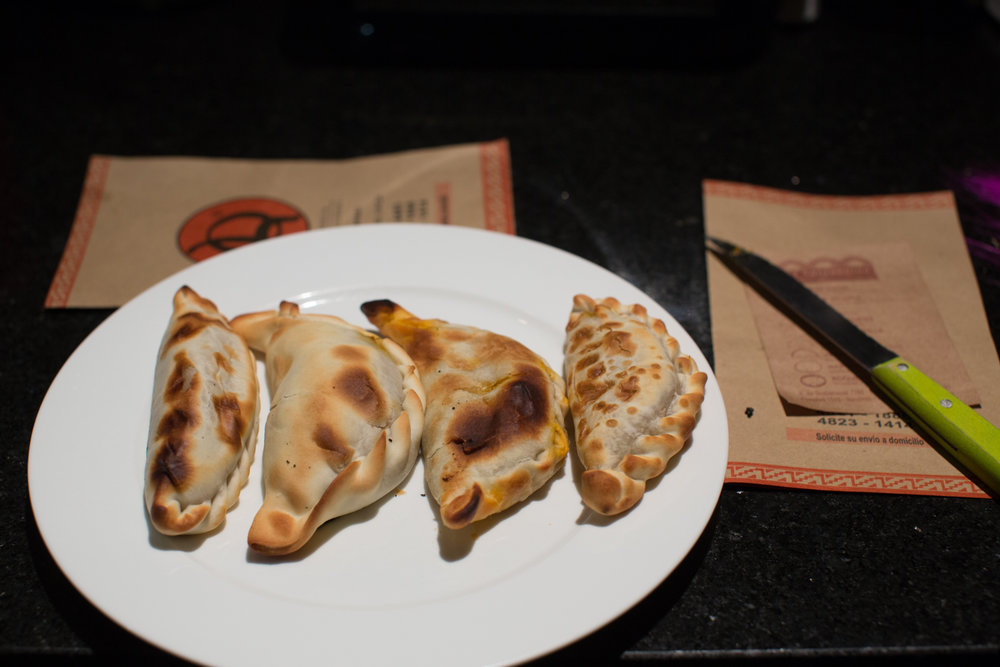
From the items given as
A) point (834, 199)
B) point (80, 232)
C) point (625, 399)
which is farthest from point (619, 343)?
point (80, 232)

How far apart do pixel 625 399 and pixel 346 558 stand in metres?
0.38

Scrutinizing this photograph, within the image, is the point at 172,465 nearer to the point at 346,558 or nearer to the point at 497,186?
the point at 346,558

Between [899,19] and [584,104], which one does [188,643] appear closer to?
[584,104]

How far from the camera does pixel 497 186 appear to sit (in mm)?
1556

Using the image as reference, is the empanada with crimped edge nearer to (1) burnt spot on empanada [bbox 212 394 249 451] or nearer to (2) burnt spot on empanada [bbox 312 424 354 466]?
(2) burnt spot on empanada [bbox 312 424 354 466]

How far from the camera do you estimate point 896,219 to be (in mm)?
1463

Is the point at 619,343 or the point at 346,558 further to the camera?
the point at 619,343

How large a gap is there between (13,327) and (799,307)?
1.32 meters

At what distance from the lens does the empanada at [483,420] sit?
86 cm

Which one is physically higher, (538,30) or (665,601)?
(538,30)

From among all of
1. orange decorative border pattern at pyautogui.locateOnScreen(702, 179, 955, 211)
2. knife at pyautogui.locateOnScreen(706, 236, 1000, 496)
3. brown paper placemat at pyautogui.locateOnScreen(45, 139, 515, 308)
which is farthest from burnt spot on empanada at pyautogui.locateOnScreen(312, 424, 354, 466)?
orange decorative border pattern at pyautogui.locateOnScreen(702, 179, 955, 211)

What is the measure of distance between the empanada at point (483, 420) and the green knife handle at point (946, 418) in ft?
1.61

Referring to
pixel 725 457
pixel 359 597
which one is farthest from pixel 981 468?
pixel 359 597

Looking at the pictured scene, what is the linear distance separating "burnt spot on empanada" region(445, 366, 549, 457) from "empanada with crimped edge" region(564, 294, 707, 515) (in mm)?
66
